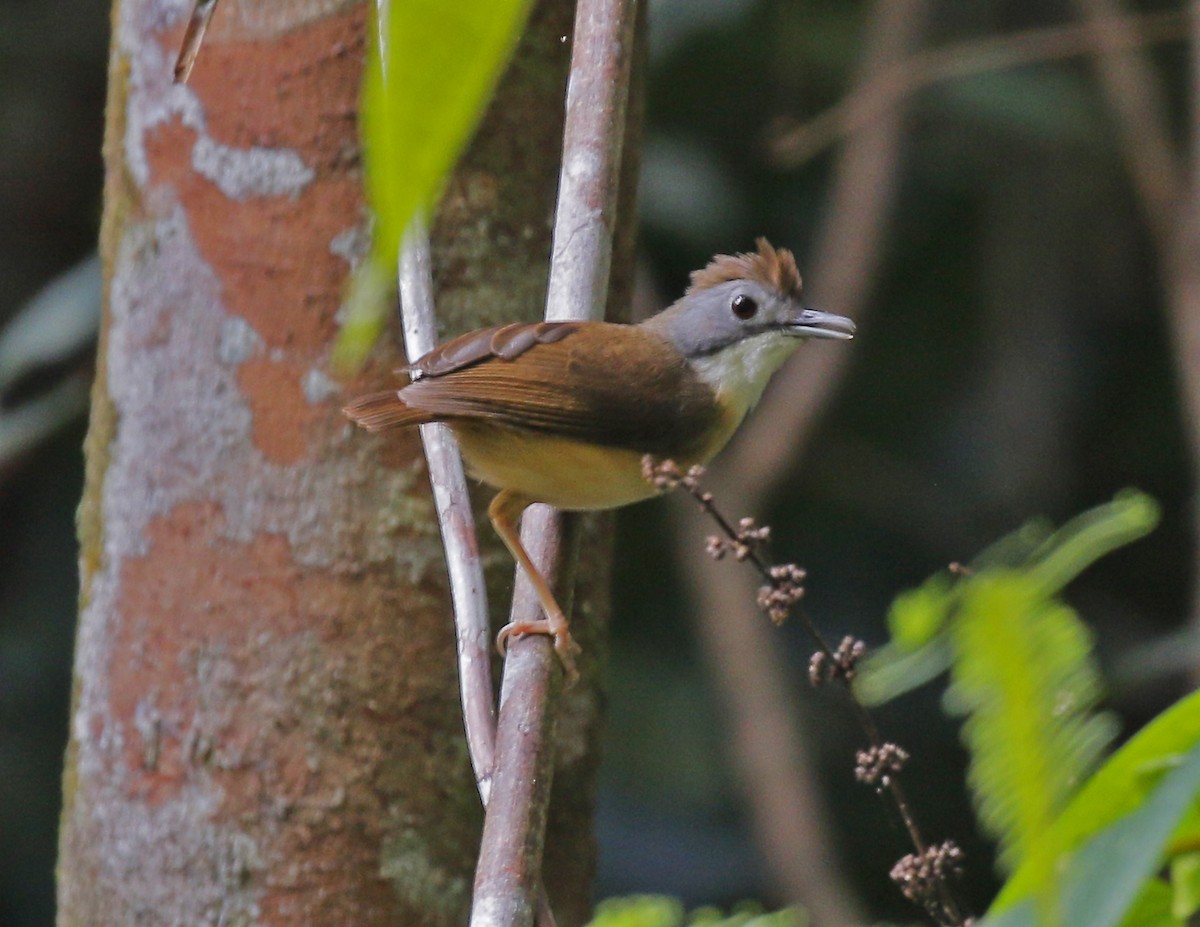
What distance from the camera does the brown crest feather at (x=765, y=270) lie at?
2996 mm

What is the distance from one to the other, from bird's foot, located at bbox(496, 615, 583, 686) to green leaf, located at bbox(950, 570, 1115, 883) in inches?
57.3

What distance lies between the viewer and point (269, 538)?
99.0 inches

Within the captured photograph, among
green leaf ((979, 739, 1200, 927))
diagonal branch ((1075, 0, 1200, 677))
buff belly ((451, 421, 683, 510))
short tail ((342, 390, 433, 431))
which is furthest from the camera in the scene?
diagonal branch ((1075, 0, 1200, 677))

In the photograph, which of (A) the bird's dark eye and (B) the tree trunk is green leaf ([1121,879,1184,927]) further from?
(A) the bird's dark eye

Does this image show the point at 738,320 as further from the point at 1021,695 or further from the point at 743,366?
the point at 1021,695

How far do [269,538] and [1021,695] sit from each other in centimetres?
205

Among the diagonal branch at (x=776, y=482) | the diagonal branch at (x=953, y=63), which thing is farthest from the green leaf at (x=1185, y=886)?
the diagonal branch at (x=953, y=63)

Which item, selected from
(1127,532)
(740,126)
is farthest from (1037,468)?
(1127,532)

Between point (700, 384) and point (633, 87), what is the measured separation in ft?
1.98

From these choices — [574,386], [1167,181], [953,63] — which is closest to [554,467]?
[574,386]

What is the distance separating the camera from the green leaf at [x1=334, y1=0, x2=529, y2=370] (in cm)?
50

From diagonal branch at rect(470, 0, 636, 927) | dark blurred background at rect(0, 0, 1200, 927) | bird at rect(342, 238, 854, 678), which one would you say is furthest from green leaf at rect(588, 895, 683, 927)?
dark blurred background at rect(0, 0, 1200, 927)

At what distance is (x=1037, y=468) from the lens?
19.5 ft

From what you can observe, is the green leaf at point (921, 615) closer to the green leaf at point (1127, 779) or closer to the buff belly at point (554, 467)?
the green leaf at point (1127, 779)
